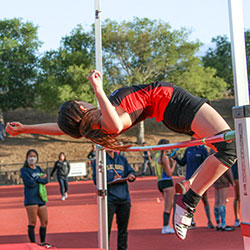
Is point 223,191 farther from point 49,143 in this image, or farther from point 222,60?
point 222,60

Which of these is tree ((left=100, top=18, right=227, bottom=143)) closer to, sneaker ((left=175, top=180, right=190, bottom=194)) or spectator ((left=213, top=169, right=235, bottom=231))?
spectator ((left=213, top=169, right=235, bottom=231))

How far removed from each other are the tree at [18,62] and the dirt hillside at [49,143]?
2.25 metres

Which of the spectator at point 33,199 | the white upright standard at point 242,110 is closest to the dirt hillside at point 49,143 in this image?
the spectator at point 33,199

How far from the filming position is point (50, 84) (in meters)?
27.7

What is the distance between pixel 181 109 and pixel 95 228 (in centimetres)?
564

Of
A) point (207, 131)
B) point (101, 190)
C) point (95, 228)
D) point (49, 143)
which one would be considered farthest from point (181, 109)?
point (49, 143)

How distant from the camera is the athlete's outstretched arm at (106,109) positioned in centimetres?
262

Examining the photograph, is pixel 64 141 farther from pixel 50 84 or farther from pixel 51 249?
pixel 51 249

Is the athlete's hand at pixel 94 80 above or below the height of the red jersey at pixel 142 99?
above

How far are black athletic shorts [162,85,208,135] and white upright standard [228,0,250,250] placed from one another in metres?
0.45

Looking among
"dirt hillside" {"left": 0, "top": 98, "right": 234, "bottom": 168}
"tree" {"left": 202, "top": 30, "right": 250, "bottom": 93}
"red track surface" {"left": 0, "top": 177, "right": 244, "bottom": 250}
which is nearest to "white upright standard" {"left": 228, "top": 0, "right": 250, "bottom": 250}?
"red track surface" {"left": 0, "top": 177, "right": 244, "bottom": 250}

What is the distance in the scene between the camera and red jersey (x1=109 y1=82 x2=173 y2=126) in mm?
2859

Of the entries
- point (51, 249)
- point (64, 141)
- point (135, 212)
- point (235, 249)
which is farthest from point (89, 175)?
point (51, 249)

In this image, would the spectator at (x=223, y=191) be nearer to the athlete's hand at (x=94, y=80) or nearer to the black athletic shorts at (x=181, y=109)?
the black athletic shorts at (x=181, y=109)
